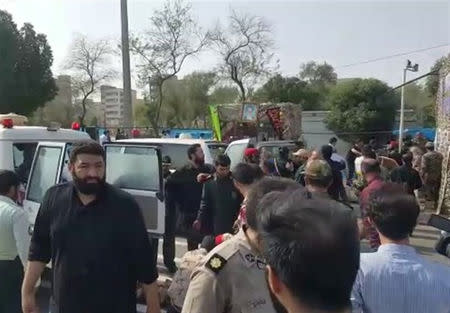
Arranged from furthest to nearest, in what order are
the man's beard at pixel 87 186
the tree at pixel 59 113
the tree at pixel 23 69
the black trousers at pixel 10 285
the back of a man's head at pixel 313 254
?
the tree at pixel 59 113 < the tree at pixel 23 69 < the black trousers at pixel 10 285 < the man's beard at pixel 87 186 < the back of a man's head at pixel 313 254

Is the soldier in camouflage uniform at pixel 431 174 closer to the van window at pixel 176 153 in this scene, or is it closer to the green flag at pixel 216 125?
the van window at pixel 176 153

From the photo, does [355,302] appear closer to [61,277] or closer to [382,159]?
[61,277]

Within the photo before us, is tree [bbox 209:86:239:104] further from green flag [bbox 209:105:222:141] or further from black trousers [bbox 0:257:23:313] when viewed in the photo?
black trousers [bbox 0:257:23:313]

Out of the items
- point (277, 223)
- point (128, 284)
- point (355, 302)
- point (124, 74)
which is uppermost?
point (124, 74)

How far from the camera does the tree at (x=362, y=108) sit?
115ft

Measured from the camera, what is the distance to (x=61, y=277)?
11.0 feet

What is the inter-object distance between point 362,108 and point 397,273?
34.0 m

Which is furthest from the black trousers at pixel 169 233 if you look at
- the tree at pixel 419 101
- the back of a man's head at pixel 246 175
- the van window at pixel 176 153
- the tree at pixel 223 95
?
the tree at pixel 223 95

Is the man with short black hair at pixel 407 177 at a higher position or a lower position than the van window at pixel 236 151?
lower

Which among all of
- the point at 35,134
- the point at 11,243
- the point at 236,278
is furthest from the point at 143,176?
the point at 236,278

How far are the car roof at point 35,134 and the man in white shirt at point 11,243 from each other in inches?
112

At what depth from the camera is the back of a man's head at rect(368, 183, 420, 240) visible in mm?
2529

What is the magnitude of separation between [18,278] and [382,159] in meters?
7.70

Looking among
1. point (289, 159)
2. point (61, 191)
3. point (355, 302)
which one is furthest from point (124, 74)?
point (355, 302)
